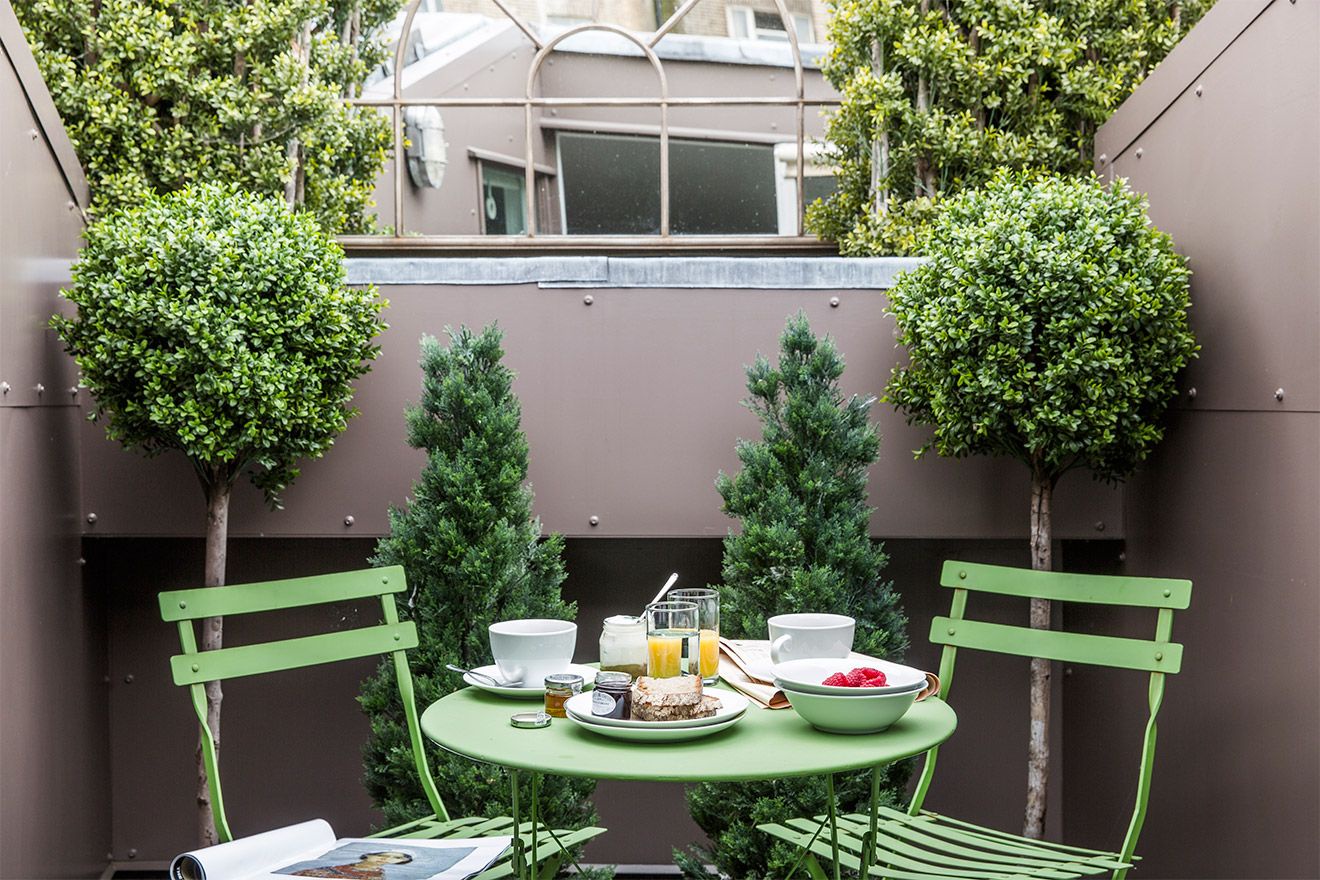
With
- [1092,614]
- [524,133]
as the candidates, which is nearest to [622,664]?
[1092,614]

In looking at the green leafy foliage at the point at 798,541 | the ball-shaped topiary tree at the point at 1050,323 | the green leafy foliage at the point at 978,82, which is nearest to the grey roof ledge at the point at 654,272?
the green leafy foliage at the point at 798,541

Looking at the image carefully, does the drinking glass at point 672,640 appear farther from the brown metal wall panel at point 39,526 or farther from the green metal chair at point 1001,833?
the brown metal wall panel at point 39,526

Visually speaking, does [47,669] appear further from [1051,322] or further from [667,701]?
[1051,322]

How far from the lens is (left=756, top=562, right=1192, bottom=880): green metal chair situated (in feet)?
7.83

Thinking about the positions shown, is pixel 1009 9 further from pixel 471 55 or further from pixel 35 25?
pixel 35 25

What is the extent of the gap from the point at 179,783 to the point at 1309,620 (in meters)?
3.55

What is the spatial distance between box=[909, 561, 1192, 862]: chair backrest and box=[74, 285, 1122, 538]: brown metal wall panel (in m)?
0.98

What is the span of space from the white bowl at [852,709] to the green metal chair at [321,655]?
0.68 m

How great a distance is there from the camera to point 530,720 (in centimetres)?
205

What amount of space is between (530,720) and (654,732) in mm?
246

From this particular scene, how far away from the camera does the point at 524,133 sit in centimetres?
512

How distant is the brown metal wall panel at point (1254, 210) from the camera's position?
279cm

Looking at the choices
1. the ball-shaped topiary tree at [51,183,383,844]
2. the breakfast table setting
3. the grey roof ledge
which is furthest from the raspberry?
the grey roof ledge

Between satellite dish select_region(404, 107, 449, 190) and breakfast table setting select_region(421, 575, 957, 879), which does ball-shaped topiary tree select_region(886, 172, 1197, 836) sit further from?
satellite dish select_region(404, 107, 449, 190)
